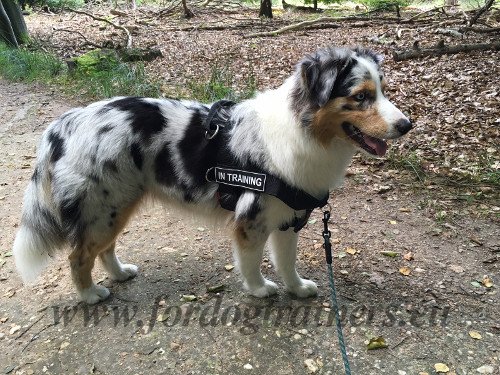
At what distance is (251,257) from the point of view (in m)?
2.95

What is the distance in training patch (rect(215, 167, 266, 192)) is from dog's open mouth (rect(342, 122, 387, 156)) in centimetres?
57

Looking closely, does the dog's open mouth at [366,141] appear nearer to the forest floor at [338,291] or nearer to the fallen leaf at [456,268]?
the forest floor at [338,291]

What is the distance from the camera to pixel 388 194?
4.47m

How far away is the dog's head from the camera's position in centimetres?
235

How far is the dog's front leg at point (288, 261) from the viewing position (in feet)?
9.99

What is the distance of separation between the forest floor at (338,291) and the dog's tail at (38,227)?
45cm

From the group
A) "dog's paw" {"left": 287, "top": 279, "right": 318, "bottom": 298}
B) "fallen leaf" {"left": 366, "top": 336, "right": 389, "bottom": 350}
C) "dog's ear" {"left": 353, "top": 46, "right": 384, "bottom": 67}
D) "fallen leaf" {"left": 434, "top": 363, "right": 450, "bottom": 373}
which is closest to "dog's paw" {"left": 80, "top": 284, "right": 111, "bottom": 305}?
"dog's paw" {"left": 287, "top": 279, "right": 318, "bottom": 298}

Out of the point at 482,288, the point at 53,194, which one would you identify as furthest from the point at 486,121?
the point at 53,194

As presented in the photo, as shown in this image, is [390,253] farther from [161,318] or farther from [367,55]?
[161,318]

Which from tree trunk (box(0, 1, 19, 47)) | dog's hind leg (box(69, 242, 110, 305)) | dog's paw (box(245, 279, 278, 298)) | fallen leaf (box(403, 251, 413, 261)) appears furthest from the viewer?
tree trunk (box(0, 1, 19, 47))

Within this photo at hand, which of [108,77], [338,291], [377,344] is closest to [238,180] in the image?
[338,291]

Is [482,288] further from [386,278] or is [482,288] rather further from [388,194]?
[388,194]

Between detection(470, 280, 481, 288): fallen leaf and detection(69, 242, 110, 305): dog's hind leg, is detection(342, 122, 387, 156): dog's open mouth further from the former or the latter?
detection(69, 242, 110, 305): dog's hind leg

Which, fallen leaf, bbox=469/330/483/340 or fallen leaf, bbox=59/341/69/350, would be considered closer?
fallen leaf, bbox=469/330/483/340
